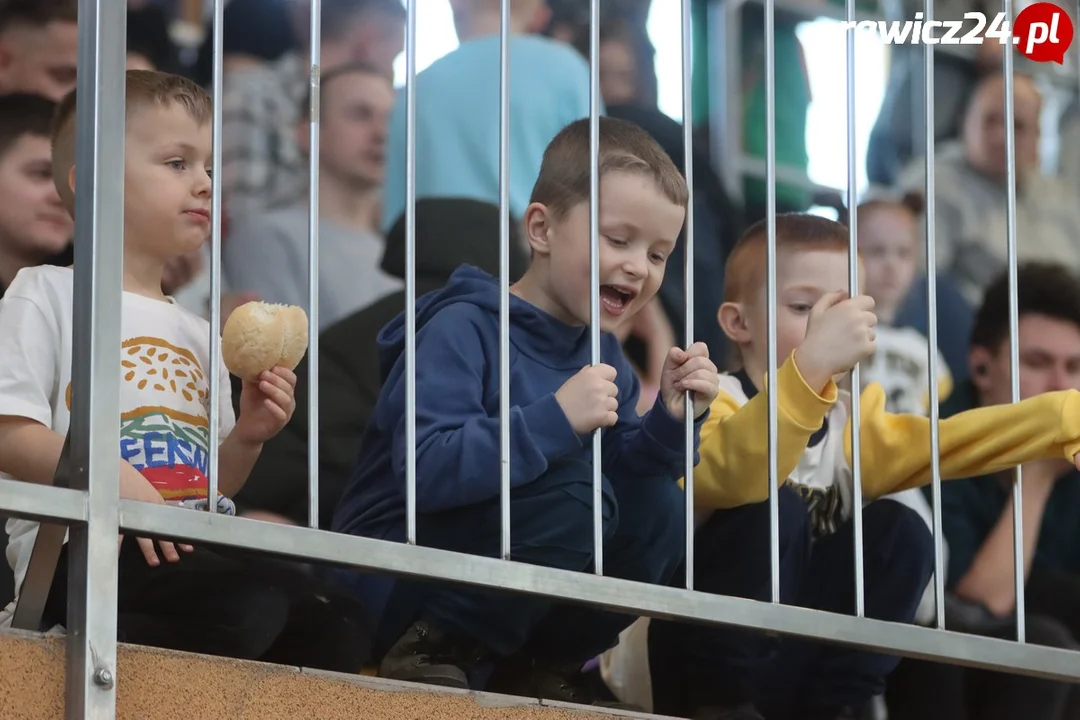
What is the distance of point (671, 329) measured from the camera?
10.4ft

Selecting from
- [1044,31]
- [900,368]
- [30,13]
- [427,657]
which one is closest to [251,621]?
[427,657]

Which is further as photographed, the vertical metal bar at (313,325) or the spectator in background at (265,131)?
the spectator in background at (265,131)

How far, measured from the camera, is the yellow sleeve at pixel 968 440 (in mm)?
2646

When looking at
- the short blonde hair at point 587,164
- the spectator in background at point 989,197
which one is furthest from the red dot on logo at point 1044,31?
the short blonde hair at point 587,164

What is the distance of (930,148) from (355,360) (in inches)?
38.5

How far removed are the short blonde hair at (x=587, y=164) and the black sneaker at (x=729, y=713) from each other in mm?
729

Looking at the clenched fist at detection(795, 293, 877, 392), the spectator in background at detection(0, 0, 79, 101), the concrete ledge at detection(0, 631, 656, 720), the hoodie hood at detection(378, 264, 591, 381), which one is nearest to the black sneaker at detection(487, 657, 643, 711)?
the concrete ledge at detection(0, 631, 656, 720)

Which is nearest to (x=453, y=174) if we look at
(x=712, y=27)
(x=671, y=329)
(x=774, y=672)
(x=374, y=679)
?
(x=671, y=329)

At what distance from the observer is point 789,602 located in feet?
8.73

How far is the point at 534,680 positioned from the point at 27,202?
981mm

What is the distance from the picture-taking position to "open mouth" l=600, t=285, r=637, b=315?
245 centimetres

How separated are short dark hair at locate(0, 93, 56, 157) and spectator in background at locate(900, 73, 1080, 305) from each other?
69.6 inches

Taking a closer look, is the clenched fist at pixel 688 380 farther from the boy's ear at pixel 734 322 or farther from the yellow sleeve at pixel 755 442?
the boy's ear at pixel 734 322

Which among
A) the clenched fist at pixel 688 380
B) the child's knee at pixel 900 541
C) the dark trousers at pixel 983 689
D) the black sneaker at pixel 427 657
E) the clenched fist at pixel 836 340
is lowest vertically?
the dark trousers at pixel 983 689
